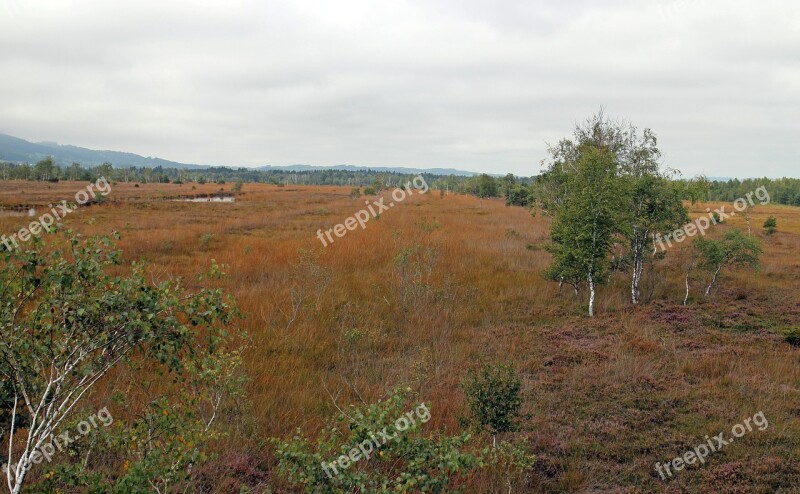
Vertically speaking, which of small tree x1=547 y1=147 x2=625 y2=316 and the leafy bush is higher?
small tree x1=547 y1=147 x2=625 y2=316

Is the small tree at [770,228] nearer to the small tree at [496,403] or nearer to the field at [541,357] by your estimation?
the field at [541,357]

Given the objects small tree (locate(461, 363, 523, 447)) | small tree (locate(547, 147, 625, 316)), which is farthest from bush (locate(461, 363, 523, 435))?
small tree (locate(547, 147, 625, 316))

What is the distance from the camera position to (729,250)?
13.5 metres

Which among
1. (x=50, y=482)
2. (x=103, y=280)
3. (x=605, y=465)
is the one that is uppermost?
(x=103, y=280)

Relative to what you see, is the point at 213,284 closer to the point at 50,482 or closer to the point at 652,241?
the point at 50,482

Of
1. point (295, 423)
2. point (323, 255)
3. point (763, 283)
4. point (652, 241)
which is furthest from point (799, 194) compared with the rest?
point (295, 423)

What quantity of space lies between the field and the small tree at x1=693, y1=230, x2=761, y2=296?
4.10ft

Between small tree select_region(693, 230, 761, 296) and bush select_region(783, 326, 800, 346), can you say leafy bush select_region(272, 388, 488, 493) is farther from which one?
small tree select_region(693, 230, 761, 296)

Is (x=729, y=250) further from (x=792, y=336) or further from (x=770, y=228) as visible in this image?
(x=770, y=228)

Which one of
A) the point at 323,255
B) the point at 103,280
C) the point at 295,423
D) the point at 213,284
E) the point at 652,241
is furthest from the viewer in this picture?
the point at 323,255

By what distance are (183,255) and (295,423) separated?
13565 mm

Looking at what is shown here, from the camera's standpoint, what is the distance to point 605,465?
18.1 ft

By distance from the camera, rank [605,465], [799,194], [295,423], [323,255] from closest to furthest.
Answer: [605,465], [295,423], [323,255], [799,194]

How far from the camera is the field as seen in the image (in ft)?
18.2
